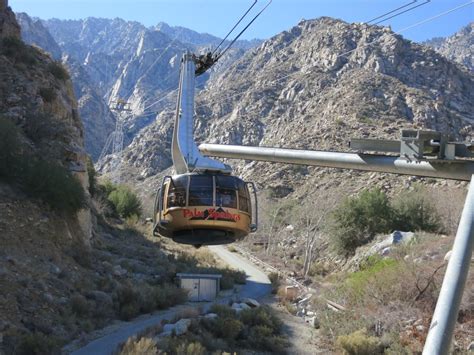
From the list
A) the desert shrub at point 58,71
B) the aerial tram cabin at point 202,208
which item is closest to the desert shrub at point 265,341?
the aerial tram cabin at point 202,208

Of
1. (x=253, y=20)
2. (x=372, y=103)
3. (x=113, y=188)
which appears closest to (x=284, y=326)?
(x=253, y=20)

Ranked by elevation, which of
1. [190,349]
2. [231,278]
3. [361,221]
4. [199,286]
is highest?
[361,221]

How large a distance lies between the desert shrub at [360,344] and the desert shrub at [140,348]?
25.2 feet

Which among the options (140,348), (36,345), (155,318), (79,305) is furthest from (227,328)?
(36,345)

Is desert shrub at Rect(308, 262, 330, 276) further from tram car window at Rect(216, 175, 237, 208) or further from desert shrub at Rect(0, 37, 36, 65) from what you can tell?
tram car window at Rect(216, 175, 237, 208)

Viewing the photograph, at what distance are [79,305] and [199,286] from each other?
12880 millimetres

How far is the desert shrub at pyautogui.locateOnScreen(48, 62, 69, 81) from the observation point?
3366 centimetres

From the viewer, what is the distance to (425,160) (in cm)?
746

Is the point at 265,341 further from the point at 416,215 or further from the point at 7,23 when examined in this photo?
the point at 7,23

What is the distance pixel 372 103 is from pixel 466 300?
55950mm

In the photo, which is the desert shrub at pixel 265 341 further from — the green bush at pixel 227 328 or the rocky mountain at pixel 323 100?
the rocky mountain at pixel 323 100

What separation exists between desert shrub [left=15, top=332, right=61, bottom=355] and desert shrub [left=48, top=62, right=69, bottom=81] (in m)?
20.4

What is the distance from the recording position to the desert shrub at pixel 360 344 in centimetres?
2086

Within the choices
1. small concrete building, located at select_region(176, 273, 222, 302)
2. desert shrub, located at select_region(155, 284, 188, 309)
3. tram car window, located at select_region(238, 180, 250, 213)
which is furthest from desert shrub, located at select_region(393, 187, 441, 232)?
tram car window, located at select_region(238, 180, 250, 213)
